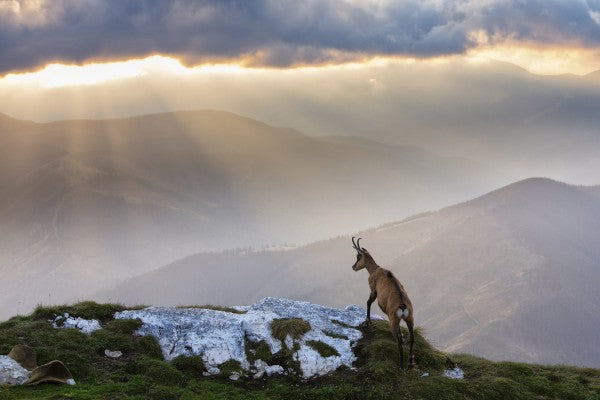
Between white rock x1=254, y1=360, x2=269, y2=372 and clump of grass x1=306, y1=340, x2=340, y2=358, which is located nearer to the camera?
white rock x1=254, y1=360, x2=269, y2=372

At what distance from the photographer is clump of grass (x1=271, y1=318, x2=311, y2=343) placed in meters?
23.0

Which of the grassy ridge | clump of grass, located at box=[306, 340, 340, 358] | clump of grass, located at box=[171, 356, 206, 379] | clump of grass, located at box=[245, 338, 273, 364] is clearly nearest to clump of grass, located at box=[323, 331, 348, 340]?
the grassy ridge

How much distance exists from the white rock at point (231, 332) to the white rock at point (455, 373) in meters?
3.58

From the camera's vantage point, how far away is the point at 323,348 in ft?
74.1

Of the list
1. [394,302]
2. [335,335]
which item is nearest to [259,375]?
[335,335]

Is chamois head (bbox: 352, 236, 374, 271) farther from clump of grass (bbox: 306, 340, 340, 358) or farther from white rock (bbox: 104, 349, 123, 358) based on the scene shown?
white rock (bbox: 104, 349, 123, 358)

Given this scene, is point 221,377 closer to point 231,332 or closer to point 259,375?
point 259,375

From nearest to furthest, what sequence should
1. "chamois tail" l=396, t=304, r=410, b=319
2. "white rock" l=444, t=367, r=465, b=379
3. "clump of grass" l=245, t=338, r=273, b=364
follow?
"chamois tail" l=396, t=304, r=410, b=319, "clump of grass" l=245, t=338, r=273, b=364, "white rock" l=444, t=367, r=465, b=379

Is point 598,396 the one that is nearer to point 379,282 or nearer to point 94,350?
point 379,282

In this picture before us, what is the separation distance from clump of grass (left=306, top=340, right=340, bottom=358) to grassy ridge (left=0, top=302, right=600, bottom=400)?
93cm

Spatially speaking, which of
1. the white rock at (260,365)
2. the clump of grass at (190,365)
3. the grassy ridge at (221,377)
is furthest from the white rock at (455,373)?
the clump of grass at (190,365)

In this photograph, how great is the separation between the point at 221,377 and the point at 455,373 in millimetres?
8856

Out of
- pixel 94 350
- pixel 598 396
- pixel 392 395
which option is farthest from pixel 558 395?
pixel 94 350

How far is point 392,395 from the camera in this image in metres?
19.5
